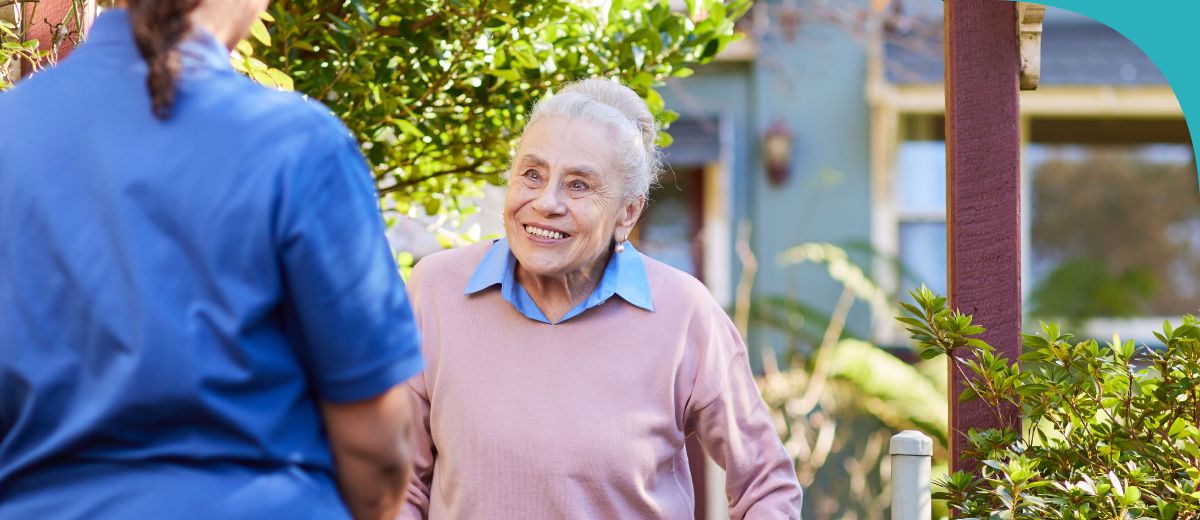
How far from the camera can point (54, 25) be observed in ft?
8.69

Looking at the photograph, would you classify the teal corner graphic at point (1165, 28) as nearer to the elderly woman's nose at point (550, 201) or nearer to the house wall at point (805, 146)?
the elderly woman's nose at point (550, 201)

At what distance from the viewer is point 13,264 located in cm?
140

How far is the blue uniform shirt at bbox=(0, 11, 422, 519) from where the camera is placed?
4.48ft

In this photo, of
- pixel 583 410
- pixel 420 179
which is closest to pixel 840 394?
pixel 420 179

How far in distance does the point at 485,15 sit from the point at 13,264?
189 centimetres

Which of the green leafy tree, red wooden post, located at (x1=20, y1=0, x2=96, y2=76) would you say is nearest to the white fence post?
the green leafy tree

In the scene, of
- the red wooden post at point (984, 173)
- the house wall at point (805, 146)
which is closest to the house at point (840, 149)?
the house wall at point (805, 146)

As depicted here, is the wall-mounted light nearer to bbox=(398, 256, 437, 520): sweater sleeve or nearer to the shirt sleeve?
bbox=(398, 256, 437, 520): sweater sleeve

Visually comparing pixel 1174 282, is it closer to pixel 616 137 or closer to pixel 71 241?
pixel 616 137

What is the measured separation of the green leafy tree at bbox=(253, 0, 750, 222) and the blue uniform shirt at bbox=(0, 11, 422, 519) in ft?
5.34

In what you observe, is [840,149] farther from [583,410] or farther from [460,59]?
[583,410]

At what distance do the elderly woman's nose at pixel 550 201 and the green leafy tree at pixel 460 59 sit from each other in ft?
2.13

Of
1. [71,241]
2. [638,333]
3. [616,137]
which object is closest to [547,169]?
[616,137]

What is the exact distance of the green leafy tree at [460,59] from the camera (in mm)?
3170
